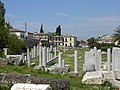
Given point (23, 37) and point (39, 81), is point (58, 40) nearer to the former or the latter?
point (23, 37)

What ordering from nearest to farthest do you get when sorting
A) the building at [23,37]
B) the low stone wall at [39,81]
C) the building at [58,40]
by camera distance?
the low stone wall at [39,81] < the building at [23,37] < the building at [58,40]

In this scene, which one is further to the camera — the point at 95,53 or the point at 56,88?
the point at 95,53

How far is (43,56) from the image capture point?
1176 inches

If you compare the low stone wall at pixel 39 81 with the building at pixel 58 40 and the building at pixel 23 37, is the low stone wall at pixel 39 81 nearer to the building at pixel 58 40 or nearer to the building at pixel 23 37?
the building at pixel 23 37

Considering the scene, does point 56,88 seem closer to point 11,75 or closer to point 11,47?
point 11,75

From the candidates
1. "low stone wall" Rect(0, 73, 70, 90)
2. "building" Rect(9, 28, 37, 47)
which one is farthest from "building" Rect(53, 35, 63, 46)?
"low stone wall" Rect(0, 73, 70, 90)

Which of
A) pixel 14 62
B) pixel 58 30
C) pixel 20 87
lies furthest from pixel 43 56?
pixel 58 30

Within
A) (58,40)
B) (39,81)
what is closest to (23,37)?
(58,40)

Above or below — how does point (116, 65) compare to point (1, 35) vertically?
below

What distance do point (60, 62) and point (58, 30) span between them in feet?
469

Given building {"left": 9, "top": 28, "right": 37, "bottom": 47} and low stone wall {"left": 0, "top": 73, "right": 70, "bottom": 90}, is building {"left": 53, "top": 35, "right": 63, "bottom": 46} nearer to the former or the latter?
building {"left": 9, "top": 28, "right": 37, "bottom": 47}

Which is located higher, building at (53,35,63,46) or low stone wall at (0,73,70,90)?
building at (53,35,63,46)

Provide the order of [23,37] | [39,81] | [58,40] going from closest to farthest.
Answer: [39,81], [23,37], [58,40]

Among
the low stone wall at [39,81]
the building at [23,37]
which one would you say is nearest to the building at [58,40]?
the building at [23,37]
